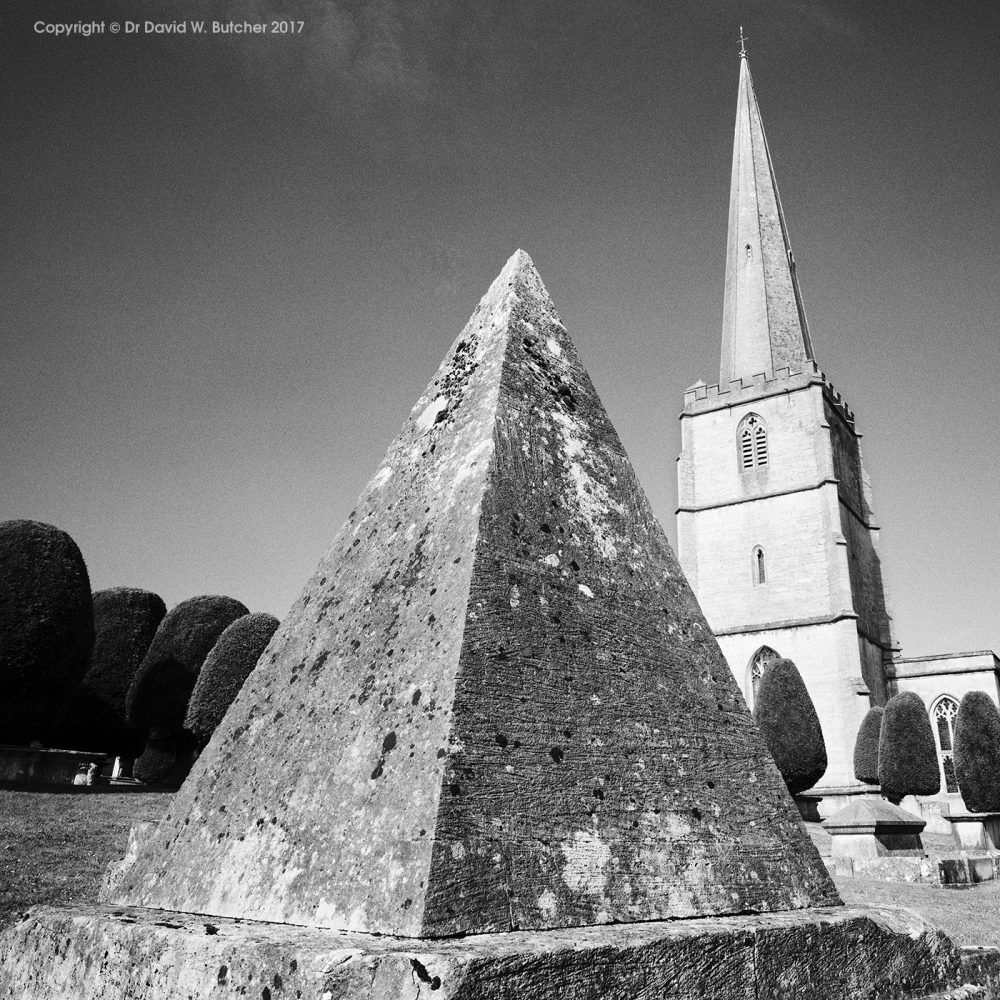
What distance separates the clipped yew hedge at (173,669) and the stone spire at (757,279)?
28.2 metres

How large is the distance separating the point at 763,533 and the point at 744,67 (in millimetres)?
34722

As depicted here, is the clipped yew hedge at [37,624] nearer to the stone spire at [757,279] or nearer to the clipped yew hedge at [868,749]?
the clipped yew hedge at [868,749]

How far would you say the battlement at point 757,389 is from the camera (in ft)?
123

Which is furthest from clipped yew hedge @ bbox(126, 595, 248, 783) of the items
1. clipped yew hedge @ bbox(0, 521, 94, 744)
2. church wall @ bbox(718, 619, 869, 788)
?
church wall @ bbox(718, 619, 869, 788)

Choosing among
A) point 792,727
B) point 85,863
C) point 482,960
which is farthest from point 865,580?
point 482,960

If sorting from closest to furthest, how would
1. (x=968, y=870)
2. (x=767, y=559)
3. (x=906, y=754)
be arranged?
1. (x=968, y=870)
2. (x=906, y=754)
3. (x=767, y=559)

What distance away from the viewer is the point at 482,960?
1.28m

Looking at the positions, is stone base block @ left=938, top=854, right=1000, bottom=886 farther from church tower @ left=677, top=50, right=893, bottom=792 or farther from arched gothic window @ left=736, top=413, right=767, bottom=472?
arched gothic window @ left=736, top=413, right=767, bottom=472

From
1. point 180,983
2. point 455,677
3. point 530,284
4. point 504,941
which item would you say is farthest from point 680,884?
point 530,284

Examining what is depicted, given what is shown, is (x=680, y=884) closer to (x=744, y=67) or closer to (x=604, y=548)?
(x=604, y=548)

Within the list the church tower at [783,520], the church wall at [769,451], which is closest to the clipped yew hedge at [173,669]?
the church tower at [783,520]

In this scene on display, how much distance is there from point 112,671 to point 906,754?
24030 mm

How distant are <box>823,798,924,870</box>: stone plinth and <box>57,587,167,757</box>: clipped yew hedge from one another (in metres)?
18.2

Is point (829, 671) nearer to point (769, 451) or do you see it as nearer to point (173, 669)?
point (769, 451)
